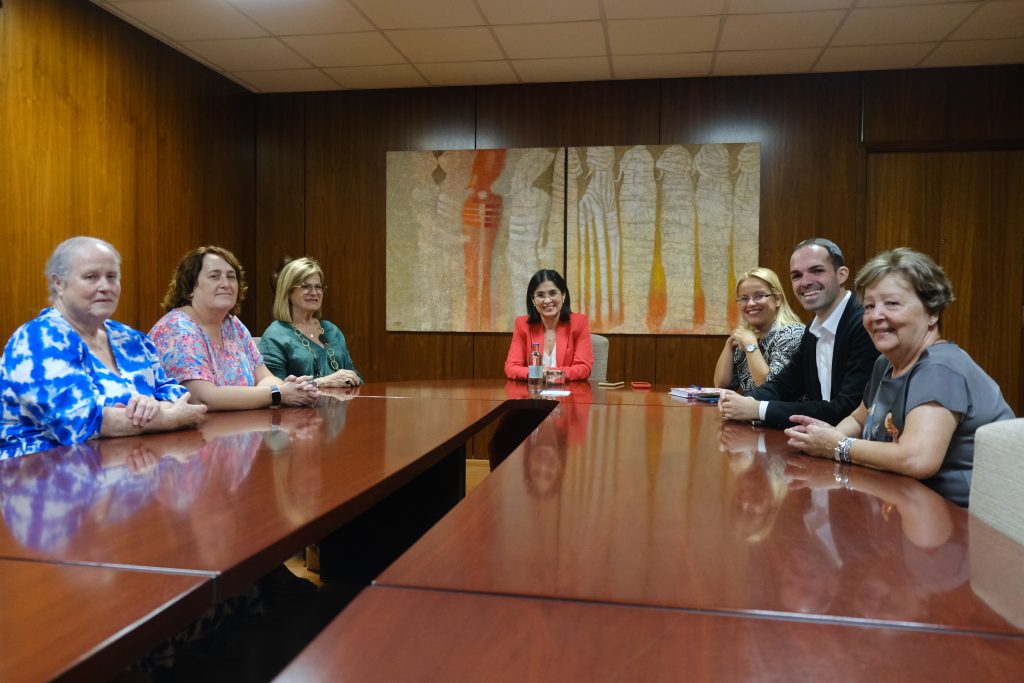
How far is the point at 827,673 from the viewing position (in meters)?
0.69

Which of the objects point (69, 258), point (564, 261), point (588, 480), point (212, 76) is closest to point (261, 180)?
point (212, 76)

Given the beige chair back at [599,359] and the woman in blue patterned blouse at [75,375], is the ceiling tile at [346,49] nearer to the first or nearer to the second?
the beige chair back at [599,359]

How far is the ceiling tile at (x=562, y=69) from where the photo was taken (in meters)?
4.78

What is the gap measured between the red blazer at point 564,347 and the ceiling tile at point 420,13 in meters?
1.81

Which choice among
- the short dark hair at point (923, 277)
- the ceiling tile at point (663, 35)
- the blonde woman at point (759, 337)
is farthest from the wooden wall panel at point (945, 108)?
the short dark hair at point (923, 277)

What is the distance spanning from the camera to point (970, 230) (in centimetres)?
501

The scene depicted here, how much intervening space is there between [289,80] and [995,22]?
4.67m

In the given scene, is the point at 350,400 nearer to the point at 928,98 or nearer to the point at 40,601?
the point at 40,601

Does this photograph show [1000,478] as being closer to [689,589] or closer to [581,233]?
[689,589]

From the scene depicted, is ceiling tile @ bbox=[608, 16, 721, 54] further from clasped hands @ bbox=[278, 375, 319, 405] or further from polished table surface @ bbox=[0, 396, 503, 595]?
polished table surface @ bbox=[0, 396, 503, 595]

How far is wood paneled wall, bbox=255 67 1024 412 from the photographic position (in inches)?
195

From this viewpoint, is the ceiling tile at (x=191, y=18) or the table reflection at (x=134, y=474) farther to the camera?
the ceiling tile at (x=191, y=18)

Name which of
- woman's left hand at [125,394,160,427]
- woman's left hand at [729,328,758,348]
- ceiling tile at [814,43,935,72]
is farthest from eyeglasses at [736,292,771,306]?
woman's left hand at [125,394,160,427]

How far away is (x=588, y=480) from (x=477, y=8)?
131 inches
